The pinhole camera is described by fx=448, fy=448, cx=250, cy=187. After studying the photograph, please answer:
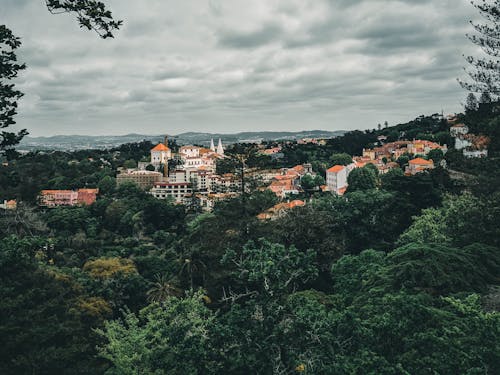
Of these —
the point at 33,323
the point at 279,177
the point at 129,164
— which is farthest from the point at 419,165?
the point at 129,164

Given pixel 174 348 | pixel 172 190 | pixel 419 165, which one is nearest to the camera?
pixel 174 348

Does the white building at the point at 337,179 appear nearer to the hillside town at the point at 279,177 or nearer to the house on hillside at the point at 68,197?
the hillside town at the point at 279,177

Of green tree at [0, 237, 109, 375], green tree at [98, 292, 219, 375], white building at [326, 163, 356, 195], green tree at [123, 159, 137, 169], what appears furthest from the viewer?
green tree at [123, 159, 137, 169]

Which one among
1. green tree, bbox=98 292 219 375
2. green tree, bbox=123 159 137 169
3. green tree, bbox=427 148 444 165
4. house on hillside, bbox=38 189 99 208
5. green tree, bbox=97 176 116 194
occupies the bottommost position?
house on hillside, bbox=38 189 99 208

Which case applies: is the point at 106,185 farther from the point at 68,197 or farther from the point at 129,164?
the point at 129,164

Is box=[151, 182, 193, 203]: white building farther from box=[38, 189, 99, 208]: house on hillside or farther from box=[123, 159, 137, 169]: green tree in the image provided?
box=[123, 159, 137, 169]: green tree

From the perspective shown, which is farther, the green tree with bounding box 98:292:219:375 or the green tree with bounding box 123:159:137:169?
the green tree with bounding box 123:159:137:169

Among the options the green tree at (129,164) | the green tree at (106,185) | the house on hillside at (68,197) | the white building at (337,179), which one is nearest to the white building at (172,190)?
the green tree at (106,185)

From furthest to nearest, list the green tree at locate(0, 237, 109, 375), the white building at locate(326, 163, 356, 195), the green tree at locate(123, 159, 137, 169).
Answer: the green tree at locate(123, 159, 137, 169), the white building at locate(326, 163, 356, 195), the green tree at locate(0, 237, 109, 375)

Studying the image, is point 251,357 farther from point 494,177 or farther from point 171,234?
point 171,234

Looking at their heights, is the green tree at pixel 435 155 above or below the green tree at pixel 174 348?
above

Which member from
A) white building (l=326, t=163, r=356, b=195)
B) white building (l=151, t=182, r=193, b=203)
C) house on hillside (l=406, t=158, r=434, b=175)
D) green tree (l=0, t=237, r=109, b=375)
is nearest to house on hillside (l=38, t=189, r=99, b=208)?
white building (l=151, t=182, r=193, b=203)
